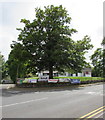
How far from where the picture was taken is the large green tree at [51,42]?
86.1 feet

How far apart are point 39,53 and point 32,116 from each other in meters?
18.8

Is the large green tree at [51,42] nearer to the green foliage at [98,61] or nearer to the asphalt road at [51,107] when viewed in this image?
the asphalt road at [51,107]

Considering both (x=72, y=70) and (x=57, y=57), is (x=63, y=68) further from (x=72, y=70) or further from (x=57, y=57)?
(x=57, y=57)

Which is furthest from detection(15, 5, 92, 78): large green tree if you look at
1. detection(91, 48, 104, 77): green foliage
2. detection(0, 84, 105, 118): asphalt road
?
detection(91, 48, 104, 77): green foliage

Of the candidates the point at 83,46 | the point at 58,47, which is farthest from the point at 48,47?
the point at 83,46

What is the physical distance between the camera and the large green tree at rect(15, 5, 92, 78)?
26.2 m

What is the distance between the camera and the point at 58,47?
2625 cm

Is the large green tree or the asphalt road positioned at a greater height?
the large green tree

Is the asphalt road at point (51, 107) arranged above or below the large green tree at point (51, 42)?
below

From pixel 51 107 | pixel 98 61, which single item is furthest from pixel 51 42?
pixel 98 61

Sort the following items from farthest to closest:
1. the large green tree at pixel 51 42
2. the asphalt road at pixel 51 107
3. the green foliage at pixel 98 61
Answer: the green foliage at pixel 98 61 → the large green tree at pixel 51 42 → the asphalt road at pixel 51 107

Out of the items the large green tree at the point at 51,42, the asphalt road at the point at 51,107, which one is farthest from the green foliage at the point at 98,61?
the asphalt road at the point at 51,107

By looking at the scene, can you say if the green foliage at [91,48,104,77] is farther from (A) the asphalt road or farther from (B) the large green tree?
(A) the asphalt road

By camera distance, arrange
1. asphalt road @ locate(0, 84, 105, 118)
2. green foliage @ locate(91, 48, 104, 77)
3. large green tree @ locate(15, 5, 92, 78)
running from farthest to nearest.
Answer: green foliage @ locate(91, 48, 104, 77) → large green tree @ locate(15, 5, 92, 78) → asphalt road @ locate(0, 84, 105, 118)
